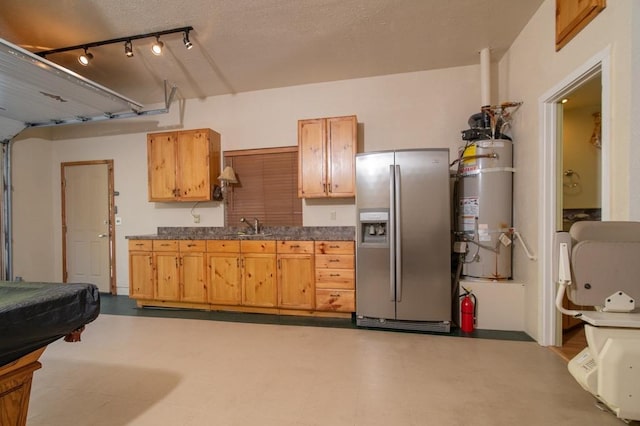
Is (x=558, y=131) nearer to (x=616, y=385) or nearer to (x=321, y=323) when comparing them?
(x=616, y=385)

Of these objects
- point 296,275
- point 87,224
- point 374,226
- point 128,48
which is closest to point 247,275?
point 296,275

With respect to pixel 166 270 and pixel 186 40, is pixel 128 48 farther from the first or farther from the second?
pixel 166 270

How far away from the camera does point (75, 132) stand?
4430mm

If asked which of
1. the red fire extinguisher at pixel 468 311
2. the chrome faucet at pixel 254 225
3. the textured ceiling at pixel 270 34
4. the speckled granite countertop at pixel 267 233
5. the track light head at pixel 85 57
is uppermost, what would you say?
the textured ceiling at pixel 270 34

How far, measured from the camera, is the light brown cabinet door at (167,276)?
3.44m

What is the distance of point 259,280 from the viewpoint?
10.6 ft

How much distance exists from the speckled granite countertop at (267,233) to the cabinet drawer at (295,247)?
5 cm

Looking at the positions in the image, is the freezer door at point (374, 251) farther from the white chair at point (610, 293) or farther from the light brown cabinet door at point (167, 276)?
the light brown cabinet door at point (167, 276)

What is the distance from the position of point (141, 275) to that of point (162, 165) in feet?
5.06

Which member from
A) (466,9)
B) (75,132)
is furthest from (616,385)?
(75,132)

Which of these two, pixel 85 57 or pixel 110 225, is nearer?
pixel 85 57

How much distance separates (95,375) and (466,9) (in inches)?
171

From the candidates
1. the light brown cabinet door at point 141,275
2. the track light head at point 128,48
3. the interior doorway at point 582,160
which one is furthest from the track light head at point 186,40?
the interior doorway at point 582,160

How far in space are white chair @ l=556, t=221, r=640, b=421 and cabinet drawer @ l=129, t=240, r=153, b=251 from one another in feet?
13.6
